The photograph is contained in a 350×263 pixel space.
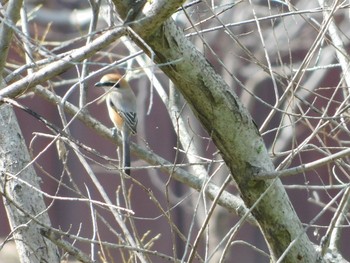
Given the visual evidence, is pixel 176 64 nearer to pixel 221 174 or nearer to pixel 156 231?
pixel 221 174

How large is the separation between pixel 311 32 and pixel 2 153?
4333mm

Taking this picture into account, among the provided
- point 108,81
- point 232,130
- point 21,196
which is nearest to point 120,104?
point 108,81

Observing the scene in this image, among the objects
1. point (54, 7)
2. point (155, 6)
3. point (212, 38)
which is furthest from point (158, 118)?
point (155, 6)

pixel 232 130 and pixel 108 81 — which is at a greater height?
pixel 232 130

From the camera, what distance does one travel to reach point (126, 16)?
2564 mm

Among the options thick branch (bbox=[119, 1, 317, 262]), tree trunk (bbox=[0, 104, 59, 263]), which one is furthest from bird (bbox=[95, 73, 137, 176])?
thick branch (bbox=[119, 1, 317, 262])

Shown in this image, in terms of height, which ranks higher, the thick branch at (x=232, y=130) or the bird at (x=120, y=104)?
the thick branch at (x=232, y=130)

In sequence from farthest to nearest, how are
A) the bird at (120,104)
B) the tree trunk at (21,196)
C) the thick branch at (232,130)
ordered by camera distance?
1. the bird at (120,104)
2. the tree trunk at (21,196)
3. the thick branch at (232,130)

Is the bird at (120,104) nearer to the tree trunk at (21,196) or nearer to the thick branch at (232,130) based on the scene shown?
the tree trunk at (21,196)

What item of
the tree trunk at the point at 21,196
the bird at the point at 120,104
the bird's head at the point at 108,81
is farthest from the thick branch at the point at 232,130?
the bird's head at the point at 108,81

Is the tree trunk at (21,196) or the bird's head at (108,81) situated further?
the bird's head at (108,81)

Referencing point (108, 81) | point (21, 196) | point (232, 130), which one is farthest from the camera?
point (108, 81)

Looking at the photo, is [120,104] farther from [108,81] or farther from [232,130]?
[232,130]

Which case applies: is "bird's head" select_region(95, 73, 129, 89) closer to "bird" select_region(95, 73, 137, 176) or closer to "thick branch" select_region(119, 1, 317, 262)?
"bird" select_region(95, 73, 137, 176)
